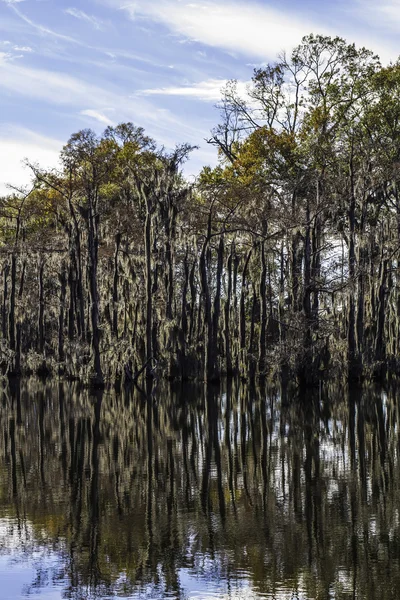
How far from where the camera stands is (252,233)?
116 feet

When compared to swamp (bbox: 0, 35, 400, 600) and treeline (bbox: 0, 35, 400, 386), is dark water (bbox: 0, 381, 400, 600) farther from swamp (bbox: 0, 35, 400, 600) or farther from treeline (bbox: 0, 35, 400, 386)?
treeline (bbox: 0, 35, 400, 386)

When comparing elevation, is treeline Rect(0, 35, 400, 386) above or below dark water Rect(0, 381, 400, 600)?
above

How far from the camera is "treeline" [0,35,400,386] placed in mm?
30703

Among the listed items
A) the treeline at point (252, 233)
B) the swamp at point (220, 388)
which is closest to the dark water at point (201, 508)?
the swamp at point (220, 388)

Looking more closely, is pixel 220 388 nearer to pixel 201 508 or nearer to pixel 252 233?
pixel 252 233

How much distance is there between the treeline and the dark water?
11.9 m

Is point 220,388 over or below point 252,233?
below

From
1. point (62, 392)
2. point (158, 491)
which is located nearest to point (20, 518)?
point (158, 491)

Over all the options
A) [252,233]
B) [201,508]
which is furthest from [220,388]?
[201,508]

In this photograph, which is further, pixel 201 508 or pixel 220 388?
pixel 220 388

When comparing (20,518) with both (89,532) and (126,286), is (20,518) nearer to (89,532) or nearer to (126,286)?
(89,532)

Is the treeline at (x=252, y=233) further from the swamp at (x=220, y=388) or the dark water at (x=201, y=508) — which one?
the dark water at (x=201, y=508)

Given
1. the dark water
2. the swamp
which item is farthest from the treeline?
the dark water

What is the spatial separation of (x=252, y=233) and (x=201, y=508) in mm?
26044
